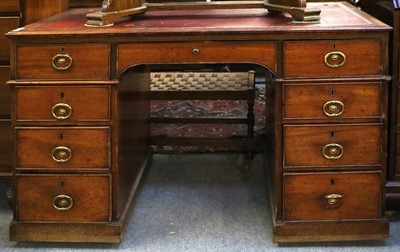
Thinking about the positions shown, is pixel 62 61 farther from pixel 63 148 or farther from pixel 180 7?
pixel 180 7

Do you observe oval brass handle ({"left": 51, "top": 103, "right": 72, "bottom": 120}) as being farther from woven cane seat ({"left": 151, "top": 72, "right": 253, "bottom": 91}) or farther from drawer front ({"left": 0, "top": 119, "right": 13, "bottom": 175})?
woven cane seat ({"left": 151, "top": 72, "right": 253, "bottom": 91})

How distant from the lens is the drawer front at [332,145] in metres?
1.99

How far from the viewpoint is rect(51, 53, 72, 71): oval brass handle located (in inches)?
77.6

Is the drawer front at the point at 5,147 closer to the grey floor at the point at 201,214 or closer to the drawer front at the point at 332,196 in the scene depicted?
the grey floor at the point at 201,214

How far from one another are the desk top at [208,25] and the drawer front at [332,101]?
170mm

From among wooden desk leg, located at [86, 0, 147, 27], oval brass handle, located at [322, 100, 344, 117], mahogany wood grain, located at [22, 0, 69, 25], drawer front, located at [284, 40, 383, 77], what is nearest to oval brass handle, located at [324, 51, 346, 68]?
drawer front, located at [284, 40, 383, 77]

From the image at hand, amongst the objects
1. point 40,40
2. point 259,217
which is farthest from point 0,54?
point 259,217

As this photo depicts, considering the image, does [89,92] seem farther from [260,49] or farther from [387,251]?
[387,251]

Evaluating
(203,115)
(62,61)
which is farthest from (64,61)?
(203,115)

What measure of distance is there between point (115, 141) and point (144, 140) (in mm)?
681

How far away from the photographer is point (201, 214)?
2.37 m

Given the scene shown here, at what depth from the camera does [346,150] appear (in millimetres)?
2006

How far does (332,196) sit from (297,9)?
0.60 m

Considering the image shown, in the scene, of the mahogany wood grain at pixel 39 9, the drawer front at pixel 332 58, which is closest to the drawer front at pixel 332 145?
the drawer front at pixel 332 58
